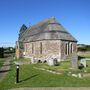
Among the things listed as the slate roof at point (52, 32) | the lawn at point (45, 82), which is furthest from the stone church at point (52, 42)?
the lawn at point (45, 82)

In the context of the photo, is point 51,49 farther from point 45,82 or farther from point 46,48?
point 45,82

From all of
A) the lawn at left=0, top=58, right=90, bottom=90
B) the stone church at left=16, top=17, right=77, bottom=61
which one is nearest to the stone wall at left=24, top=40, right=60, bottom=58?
the stone church at left=16, top=17, right=77, bottom=61

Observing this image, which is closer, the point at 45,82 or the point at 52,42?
the point at 45,82

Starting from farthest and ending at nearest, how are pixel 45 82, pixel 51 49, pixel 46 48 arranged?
pixel 46 48, pixel 51 49, pixel 45 82

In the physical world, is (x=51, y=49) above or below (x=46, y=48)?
below

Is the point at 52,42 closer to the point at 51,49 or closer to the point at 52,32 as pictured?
the point at 51,49

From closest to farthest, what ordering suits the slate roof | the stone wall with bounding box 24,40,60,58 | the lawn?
the lawn → the stone wall with bounding box 24,40,60,58 → the slate roof

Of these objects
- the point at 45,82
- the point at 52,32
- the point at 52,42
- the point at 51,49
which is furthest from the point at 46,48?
the point at 45,82

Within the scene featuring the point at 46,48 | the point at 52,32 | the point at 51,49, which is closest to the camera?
the point at 51,49

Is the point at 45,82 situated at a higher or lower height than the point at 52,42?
lower

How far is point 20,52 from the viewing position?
5056cm

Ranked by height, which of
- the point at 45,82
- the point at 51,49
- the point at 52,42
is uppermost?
the point at 52,42

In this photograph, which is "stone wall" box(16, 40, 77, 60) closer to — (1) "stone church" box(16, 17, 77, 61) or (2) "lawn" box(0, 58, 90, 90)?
(1) "stone church" box(16, 17, 77, 61)

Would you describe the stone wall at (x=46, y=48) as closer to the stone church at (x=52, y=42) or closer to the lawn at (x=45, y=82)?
the stone church at (x=52, y=42)
